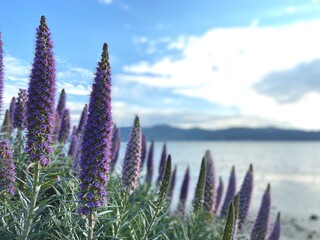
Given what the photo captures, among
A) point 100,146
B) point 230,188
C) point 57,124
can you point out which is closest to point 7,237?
point 100,146

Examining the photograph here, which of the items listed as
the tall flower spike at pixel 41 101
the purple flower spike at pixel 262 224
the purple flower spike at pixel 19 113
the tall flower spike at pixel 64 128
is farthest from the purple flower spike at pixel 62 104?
the tall flower spike at pixel 41 101

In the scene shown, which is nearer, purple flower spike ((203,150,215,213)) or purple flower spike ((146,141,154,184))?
purple flower spike ((203,150,215,213))

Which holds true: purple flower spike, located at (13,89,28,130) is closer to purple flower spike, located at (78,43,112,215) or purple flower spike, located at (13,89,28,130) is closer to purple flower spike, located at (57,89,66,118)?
purple flower spike, located at (57,89,66,118)

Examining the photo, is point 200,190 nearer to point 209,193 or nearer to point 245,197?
point 245,197

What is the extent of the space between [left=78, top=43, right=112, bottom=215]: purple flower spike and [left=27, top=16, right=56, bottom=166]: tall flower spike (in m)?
0.55

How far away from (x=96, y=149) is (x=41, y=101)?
100 centimetres

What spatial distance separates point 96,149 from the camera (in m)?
5.79

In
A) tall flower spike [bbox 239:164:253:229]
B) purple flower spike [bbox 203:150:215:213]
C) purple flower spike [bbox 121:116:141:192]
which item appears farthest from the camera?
purple flower spike [bbox 203:150:215:213]

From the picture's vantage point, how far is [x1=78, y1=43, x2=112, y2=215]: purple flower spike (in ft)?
19.0

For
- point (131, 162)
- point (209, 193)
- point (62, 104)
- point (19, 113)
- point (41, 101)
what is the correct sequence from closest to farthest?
point (41, 101) < point (131, 162) < point (19, 113) < point (209, 193) < point (62, 104)

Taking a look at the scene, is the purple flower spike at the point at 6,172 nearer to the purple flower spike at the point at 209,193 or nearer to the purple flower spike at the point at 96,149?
the purple flower spike at the point at 96,149

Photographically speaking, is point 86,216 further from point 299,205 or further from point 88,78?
point 299,205

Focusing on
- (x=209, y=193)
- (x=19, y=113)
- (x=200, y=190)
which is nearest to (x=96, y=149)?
(x=200, y=190)

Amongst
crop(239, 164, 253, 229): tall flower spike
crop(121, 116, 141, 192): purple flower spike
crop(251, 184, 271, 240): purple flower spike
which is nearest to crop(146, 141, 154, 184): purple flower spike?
crop(239, 164, 253, 229): tall flower spike
